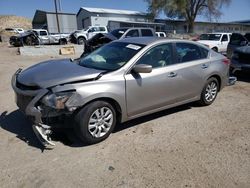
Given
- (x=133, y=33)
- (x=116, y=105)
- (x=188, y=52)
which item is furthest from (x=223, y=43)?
(x=116, y=105)

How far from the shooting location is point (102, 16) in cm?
4316

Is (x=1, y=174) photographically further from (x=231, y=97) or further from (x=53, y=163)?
→ (x=231, y=97)

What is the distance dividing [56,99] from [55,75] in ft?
1.68

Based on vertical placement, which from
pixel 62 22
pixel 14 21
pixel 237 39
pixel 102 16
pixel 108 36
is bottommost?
pixel 237 39

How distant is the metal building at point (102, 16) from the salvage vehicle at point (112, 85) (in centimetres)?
3792

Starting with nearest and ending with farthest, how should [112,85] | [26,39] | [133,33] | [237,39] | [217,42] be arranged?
[112,85] < [237,39] < [133,33] < [217,42] < [26,39]

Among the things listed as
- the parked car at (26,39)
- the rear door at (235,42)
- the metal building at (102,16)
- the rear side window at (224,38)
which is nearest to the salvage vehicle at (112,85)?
the rear door at (235,42)

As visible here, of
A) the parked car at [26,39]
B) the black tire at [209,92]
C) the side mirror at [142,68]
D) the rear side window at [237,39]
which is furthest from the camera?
the parked car at [26,39]

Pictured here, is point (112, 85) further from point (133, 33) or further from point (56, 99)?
point (133, 33)

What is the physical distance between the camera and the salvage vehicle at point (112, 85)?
3.33 m

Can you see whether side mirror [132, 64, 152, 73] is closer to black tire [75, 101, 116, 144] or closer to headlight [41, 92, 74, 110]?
black tire [75, 101, 116, 144]

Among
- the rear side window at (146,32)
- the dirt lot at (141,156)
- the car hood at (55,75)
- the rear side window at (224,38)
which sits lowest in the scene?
the dirt lot at (141,156)

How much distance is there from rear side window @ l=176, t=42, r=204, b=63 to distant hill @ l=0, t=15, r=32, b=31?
219 ft

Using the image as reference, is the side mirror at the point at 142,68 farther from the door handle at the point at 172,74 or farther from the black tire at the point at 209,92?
the black tire at the point at 209,92
